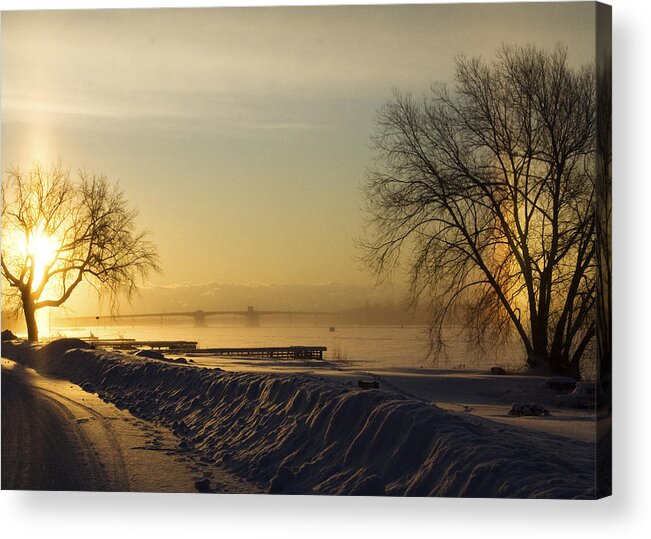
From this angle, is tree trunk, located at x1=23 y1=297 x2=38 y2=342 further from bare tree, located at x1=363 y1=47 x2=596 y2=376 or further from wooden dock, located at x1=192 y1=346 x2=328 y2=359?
bare tree, located at x1=363 y1=47 x2=596 y2=376

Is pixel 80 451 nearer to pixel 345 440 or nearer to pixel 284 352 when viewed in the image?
pixel 284 352

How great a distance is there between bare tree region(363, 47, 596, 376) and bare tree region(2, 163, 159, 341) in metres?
2.41

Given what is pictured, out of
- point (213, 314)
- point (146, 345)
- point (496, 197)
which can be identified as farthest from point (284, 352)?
point (496, 197)

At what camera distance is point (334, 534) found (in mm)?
10297

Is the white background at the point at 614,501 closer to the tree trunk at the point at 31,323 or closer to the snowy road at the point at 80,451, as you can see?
the snowy road at the point at 80,451

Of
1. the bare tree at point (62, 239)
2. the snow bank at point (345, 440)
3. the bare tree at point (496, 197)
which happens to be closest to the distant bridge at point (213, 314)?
the bare tree at point (62, 239)

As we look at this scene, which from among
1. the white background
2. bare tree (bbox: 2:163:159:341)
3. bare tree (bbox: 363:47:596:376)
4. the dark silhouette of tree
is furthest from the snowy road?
the dark silhouette of tree

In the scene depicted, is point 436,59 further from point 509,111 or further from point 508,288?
point 508,288

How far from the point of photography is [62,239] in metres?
11.4

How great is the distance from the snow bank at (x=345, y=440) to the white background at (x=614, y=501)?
20 cm

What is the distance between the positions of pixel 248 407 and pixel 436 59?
150 inches

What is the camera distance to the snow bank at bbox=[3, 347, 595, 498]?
385 inches

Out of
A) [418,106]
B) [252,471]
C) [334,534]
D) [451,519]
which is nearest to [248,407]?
[252,471]

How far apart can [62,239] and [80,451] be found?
6.92 feet
